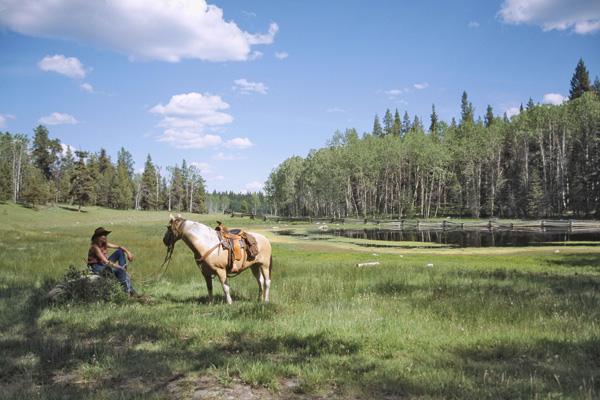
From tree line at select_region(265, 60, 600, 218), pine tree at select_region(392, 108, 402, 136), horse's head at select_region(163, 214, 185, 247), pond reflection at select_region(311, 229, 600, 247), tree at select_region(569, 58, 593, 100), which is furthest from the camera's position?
pine tree at select_region(392, 108, 402, 136)

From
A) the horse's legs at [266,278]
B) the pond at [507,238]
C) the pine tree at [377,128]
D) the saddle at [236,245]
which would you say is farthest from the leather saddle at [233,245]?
the pine tree at [377,128]

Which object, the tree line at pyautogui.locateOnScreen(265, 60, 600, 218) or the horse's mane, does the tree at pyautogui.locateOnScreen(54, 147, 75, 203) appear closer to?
the tree line at pyautogui.locateOnScreen(265, 60, 600, 218)

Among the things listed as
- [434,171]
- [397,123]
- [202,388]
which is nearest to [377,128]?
[397,123]

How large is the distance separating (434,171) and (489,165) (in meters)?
11.1

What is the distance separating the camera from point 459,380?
432 centimetres

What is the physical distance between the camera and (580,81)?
7800 centimetres

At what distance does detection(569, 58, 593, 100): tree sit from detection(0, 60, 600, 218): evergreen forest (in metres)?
0.25

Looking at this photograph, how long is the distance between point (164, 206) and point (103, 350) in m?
125

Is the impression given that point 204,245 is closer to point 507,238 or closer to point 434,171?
point 507,238

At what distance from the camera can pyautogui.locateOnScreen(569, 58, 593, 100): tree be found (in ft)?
253

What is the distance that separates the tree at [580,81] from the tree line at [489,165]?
19 centimetres

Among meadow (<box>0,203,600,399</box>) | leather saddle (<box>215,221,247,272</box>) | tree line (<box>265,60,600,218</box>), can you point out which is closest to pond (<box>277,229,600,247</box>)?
tree line (<box>265,60,600,218</box>)

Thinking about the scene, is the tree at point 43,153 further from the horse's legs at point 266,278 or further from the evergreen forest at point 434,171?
the horse's legs at point 266,278

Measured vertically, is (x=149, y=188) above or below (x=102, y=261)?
above
